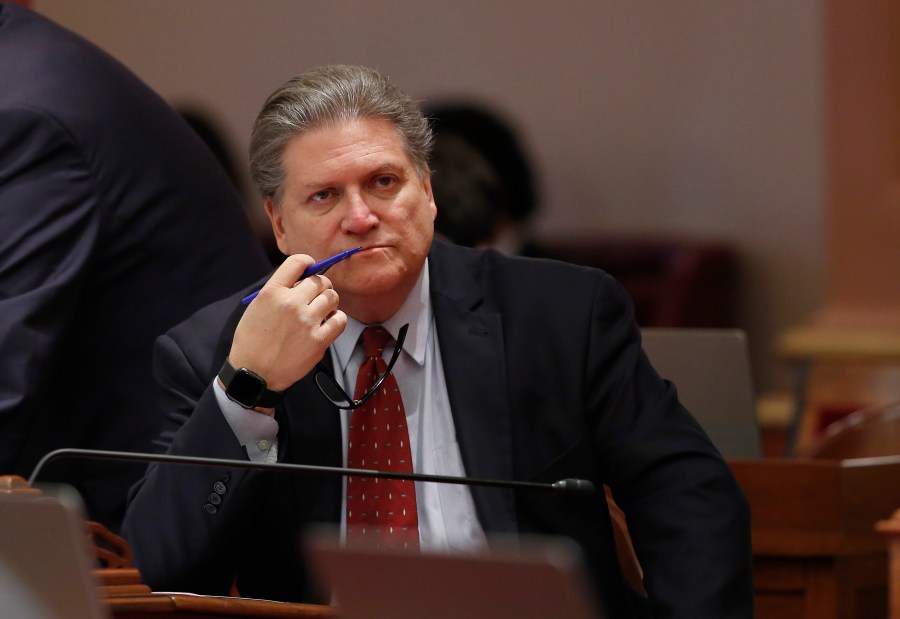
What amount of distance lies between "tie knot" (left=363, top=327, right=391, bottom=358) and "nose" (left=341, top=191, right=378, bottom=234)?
0.19m

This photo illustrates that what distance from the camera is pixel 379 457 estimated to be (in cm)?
231

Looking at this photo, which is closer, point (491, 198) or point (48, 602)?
point (48, 602)

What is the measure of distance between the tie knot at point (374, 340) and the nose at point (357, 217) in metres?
0.19

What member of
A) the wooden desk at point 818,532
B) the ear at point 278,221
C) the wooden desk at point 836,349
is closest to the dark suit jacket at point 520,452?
the ear at point 278,221

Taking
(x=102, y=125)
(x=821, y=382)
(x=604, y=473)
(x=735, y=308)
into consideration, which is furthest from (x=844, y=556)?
(x=735, y=308)

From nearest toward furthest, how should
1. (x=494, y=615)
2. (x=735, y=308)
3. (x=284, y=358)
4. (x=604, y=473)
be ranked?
1. (x=494, y=615)
2. (x=284, y=358)
3. (x=604, y=473)
4. (x=735, y=308)

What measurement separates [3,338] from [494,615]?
1.39 meters

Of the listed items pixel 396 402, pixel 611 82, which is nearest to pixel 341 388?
pixel 396 402

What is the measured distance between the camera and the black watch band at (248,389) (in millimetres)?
2195

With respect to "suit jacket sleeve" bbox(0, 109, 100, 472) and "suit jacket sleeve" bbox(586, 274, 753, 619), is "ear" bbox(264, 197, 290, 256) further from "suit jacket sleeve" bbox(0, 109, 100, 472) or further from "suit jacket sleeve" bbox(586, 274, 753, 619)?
"suit jacket sleeve" bbox(586, 274, 753, 619)

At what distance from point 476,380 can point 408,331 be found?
0.13 meters

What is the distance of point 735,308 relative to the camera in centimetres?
685

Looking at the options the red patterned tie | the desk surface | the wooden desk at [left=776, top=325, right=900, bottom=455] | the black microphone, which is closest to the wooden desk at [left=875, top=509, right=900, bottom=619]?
the black microphone

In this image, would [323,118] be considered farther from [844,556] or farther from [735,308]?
[735,308]
